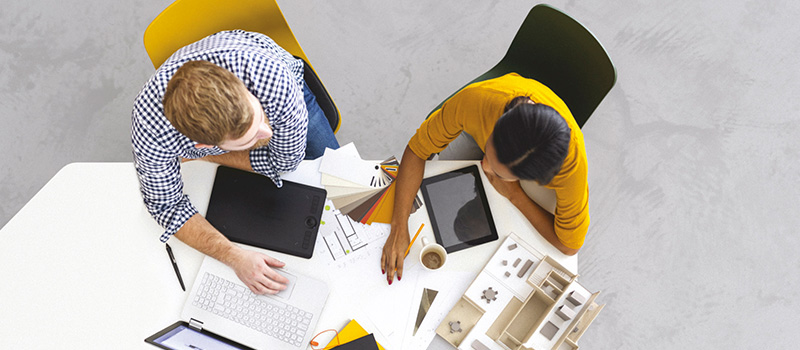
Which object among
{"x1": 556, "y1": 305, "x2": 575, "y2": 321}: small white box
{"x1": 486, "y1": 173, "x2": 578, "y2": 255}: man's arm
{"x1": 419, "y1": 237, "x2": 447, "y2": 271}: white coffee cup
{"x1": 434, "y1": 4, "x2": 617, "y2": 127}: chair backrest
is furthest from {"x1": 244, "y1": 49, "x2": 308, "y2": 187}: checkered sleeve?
{"x1": 556, "y1": 305, "x2": 575, "y2": 321}: small white box

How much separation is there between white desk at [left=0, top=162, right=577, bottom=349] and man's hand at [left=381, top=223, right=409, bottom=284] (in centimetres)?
4

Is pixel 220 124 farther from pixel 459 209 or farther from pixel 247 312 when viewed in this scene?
pixel 459 209

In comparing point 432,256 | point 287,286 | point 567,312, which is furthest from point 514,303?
point 287,286

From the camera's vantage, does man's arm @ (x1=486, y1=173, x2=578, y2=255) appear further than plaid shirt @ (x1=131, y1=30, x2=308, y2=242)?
Yes

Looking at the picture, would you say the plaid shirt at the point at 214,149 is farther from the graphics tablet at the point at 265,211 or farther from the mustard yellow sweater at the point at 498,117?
the mustard yellow sweater at the point at 498,117

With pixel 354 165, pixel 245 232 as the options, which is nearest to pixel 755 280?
pixel 354 165

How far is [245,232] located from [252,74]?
534 mm

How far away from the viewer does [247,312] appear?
1.35 meters

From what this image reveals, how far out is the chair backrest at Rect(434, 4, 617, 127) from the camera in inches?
52.0

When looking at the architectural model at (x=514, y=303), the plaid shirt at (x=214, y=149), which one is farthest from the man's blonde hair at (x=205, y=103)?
the architectural model at (x=514, y=303)

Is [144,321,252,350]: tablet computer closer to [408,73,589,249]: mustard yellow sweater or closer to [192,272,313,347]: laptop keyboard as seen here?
[192,272,313,347]: laptop keyboard

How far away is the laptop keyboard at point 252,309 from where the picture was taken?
1.33 metres

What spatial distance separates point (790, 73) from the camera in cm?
229

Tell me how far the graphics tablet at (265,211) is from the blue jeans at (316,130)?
0.24m
